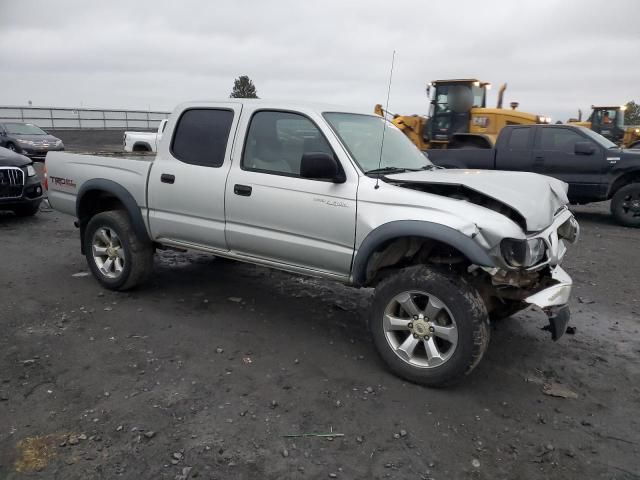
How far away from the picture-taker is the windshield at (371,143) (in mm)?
4074

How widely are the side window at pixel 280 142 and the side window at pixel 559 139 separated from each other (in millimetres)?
7586

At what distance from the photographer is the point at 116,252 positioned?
5.26 metres

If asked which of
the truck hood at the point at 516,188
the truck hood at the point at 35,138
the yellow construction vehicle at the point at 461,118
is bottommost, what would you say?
the truck hood at the point at 35,138

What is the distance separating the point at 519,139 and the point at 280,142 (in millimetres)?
7627

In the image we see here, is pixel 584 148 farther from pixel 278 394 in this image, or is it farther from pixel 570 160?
pixel 278 394

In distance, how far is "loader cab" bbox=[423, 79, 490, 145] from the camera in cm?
1366

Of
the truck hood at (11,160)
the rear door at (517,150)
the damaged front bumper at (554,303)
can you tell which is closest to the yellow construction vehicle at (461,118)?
the rear door at (517,150)

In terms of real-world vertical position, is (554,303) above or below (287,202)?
below

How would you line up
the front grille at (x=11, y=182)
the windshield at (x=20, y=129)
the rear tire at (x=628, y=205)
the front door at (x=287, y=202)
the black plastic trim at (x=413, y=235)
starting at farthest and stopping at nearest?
1. the windshield at (x=20, y=129)
2. the rear tire at (x=628, y=205)
3. the front grille at (x=11, y=182)
4. the front door at (x=287, y=202)
5. the black plastic trim at (x=413, y=235)

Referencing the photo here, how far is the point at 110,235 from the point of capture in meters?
5.29

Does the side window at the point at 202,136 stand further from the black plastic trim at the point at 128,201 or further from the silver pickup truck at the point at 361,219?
the black plastic trim at the point at 128,201

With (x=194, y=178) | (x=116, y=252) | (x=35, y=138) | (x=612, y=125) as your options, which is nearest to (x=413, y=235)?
(x=194, y=178)

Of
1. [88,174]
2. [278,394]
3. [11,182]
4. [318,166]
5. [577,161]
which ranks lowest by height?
[278,394]

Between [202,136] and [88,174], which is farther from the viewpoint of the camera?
[88,174]
